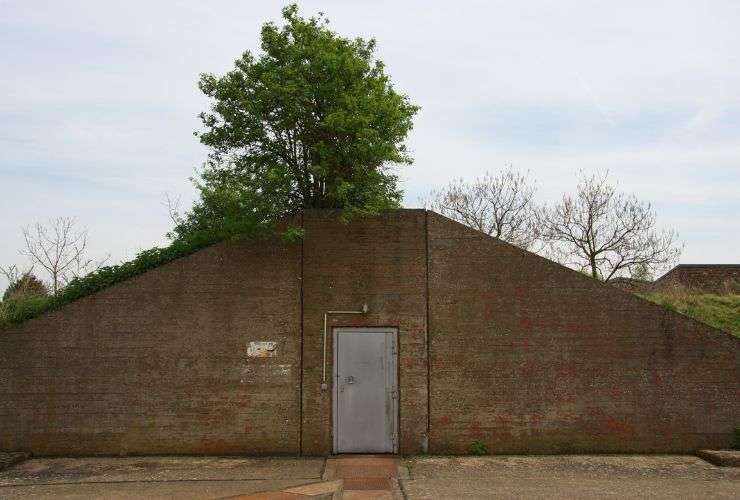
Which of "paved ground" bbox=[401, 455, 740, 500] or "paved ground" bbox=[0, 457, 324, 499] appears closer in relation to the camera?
"paved ground" bbox=[401, 455, 740, 500]

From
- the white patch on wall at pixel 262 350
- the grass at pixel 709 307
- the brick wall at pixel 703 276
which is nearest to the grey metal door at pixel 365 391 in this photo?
the white patch on wall at pixel 262 350

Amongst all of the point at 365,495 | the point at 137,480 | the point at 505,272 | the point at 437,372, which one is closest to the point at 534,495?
the point at 365,495

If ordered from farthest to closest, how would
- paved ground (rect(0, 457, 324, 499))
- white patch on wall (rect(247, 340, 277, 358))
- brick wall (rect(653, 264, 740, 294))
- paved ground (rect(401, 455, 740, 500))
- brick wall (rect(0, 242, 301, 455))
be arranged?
1. brick wall (rect(653, 264, 740, 294))
2. white patch on wall (rect(247, 340, 277, 358))
3. brick wall (rect(0, 242, 301, 455))
4. paved ground (rect(0, 457, 324, 499))
5. paved ground (rect(401, 455, 740, 500))

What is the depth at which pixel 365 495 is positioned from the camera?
9000 mm

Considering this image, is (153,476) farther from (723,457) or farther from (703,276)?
(703,276)

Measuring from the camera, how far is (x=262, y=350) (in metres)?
11.6

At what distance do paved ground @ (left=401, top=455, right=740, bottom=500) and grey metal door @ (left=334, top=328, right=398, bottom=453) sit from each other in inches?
33.1

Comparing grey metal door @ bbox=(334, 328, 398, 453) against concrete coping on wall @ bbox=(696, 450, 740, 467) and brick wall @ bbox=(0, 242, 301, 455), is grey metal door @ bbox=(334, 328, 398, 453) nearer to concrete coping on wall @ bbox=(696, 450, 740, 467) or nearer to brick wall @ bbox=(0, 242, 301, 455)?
brick wall @ bbox=(0, 242, 301, 455)

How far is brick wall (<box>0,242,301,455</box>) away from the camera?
448 inches

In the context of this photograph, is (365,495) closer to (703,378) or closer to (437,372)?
(437,372)

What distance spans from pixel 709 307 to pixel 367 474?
8555mm

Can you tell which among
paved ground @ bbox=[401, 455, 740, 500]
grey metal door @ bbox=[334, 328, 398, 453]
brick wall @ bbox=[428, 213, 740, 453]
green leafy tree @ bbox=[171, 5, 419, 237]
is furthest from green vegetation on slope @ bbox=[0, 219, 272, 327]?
paved ground @ bbox=[401, 455, 740, 500]

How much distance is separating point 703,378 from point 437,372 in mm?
4788

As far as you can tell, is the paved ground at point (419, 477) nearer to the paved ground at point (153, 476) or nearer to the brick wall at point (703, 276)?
the paved ground at point (153, 476)
